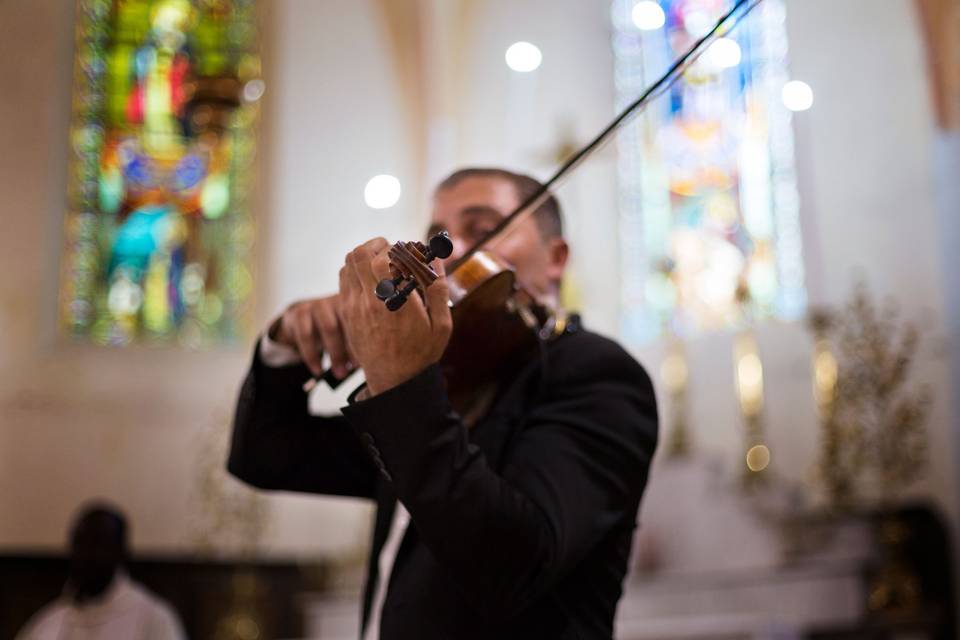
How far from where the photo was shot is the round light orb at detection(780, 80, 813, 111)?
7.84 metres

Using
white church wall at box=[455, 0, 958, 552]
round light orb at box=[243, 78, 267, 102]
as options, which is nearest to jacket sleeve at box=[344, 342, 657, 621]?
white church wall at box=[455, 0, 958, 552]

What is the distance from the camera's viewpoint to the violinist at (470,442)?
5.62 ft

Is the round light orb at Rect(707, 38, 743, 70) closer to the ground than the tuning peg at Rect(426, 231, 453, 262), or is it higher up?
higher up

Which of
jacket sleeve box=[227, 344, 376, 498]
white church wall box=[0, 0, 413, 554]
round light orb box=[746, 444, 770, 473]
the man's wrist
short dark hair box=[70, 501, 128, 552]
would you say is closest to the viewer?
the man's wrist

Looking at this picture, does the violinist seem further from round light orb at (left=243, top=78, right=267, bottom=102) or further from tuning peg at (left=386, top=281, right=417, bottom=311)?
round light orb at (left=243, top=78, right=267, bottom=102)

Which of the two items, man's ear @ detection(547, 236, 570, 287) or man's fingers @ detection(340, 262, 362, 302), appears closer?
man's fingers @ detection(340, 262, 362, 302)

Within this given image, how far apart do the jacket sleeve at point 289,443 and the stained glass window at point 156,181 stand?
8.25 meters

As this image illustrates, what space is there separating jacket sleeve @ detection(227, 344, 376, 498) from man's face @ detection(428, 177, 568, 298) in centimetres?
35

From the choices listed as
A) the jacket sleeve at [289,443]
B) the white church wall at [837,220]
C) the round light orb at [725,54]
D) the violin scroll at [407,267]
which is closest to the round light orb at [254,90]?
the white church wall at [837,220]

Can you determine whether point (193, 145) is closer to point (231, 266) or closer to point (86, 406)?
point (231, 266)

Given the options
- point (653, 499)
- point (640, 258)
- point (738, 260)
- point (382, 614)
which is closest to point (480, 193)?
point (382, 614)

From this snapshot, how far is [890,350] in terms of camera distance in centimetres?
773

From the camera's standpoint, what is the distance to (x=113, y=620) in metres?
6.29

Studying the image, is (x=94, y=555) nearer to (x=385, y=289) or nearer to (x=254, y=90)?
(x=385, y=289)
